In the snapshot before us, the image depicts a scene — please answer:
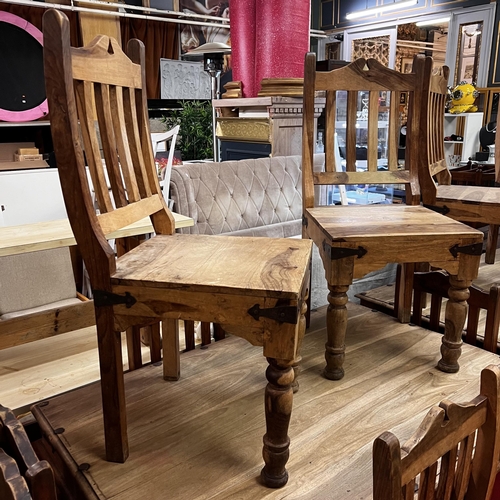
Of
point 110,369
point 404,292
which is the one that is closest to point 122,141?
point 110,369

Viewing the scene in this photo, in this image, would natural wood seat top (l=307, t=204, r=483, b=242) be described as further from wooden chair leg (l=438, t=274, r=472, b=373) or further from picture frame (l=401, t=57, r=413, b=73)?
picture frame (l=401, t=57, r=413, b=73)

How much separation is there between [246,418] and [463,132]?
15.8 ft

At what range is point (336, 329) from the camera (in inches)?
56.4

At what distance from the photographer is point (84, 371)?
219 cm

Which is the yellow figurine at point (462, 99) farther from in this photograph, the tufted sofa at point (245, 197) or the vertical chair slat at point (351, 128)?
the vertical chair slat at point (351, 128)

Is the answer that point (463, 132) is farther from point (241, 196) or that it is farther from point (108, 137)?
point (108, 137)

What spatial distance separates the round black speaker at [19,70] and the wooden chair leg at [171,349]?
5593 mm

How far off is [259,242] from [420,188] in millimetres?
837

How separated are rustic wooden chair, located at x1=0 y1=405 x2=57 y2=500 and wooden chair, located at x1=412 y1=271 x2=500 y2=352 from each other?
1.40m

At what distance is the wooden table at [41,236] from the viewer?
75.7 inches

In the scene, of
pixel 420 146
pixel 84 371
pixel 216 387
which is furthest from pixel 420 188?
pixel 84 371

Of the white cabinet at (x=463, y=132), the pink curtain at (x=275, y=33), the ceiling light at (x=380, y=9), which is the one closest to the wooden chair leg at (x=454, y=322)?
the pink curtain at (x=275, y=33)

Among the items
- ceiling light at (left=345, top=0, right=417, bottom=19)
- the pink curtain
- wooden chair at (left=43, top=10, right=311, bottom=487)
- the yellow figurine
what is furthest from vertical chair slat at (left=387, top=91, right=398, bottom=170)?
ceiling light at (left=345, top=0, right=417, bottom=19)

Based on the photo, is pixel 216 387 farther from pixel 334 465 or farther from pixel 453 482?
pixel 453 482
